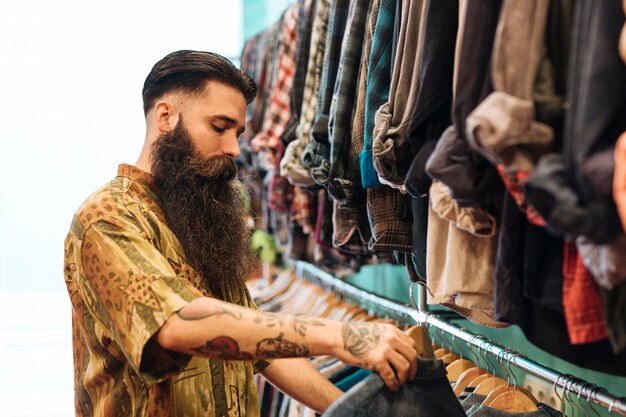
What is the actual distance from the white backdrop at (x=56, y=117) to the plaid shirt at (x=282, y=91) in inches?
91.2

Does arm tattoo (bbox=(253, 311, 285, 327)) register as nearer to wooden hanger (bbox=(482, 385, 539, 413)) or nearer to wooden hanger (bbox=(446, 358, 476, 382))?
wooden hanger (bbox=(482, 385, 539, 413))

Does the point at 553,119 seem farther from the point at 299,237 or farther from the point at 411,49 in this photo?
the point at 299,237

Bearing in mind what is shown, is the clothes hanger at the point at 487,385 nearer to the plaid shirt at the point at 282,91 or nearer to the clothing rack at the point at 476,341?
the clothing rack at the point at 476,341

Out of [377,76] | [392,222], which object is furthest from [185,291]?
[377,76]

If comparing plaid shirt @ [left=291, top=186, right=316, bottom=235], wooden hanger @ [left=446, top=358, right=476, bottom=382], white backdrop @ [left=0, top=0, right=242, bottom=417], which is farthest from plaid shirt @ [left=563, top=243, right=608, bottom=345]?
white backdrop @ [left=0, top=0, right=242, bottom=417]

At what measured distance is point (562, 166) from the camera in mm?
885

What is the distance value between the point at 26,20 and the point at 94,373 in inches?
163

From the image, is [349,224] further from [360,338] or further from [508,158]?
[508,158]

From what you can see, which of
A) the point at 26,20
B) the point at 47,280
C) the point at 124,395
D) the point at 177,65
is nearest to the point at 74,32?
the point at 26,20

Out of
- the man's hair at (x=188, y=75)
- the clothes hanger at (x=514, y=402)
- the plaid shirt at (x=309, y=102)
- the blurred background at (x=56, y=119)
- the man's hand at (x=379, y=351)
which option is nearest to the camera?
the man's hand at (x=379, y=351)

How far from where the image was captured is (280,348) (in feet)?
4.03

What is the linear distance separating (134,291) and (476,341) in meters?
0.79

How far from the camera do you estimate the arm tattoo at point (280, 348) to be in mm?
1227

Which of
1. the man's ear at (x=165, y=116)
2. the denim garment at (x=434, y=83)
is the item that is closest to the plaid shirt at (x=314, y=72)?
the man's ear at (x=165, y=116)
